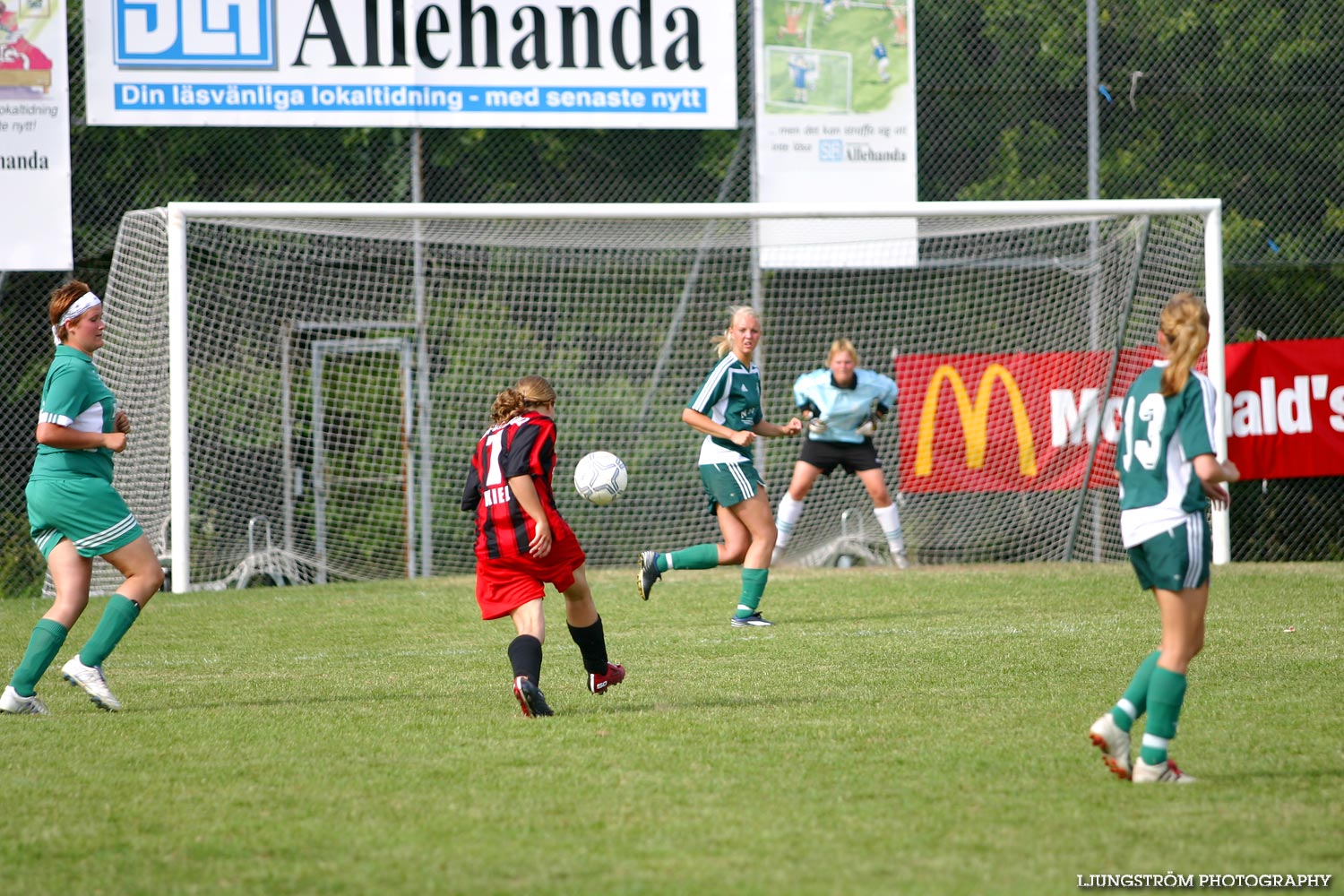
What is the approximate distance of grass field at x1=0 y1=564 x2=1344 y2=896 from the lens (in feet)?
12.2

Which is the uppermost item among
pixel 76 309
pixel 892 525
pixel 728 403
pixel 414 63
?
pixel 414 63

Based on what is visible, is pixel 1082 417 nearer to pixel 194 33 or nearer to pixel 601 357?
pixel 601 357

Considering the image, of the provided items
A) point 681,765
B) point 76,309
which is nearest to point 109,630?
point 76,309

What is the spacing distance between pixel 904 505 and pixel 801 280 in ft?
7.81

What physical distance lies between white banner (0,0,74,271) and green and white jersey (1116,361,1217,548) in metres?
10.7

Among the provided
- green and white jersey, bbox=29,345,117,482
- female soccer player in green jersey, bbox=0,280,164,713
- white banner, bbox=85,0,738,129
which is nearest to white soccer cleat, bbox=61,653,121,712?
female soccer player in green jersey, bbox=0,280,164,713

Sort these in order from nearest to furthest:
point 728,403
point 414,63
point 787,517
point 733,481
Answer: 1. point 733,481
2. point 728,403
3. point 787,517
4. point 414,63

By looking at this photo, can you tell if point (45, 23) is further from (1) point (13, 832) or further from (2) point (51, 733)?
(1) point (13, 832)

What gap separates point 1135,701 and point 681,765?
1.45 m

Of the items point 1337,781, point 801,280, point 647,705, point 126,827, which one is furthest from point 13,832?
point 801,280

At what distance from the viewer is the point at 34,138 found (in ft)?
42.3

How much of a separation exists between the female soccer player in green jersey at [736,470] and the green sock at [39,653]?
3.65m

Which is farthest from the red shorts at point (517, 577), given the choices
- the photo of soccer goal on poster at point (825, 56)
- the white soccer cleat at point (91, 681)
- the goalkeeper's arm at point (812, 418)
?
the photo of soccer goal on poster at point (825, 56)

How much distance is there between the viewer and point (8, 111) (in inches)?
507
